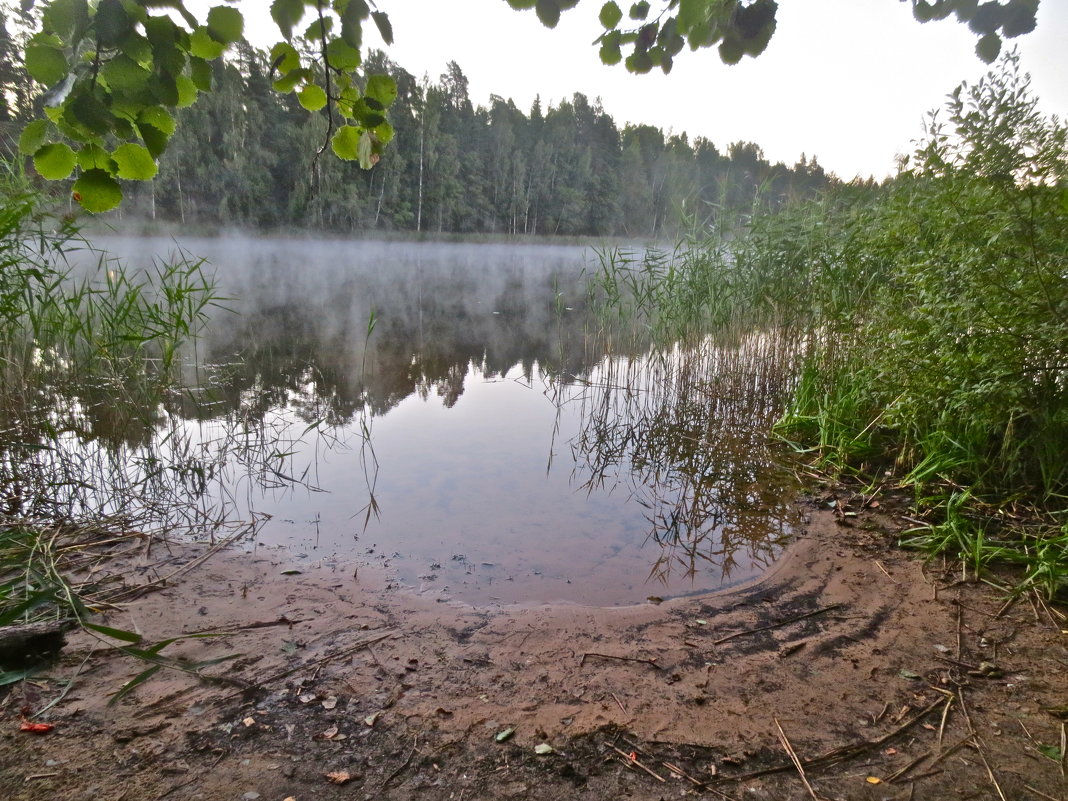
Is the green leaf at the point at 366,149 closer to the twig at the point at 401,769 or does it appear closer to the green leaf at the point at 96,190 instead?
the green leaf at the point at 96,190

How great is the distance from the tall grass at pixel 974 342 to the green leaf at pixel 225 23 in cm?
195

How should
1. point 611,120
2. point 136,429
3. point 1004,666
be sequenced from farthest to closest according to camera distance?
point 611,120 → point 136,429 → point 1004,666

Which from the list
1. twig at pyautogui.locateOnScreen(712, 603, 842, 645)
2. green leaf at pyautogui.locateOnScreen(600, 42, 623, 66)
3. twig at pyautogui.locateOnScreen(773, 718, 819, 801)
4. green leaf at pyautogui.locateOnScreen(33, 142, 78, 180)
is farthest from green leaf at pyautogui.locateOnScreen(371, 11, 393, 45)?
twig at pyautogui.locateOnScreen(712, 603, 842, 645)

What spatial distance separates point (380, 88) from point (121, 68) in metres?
0.60

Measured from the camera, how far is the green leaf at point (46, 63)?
92 centimetres

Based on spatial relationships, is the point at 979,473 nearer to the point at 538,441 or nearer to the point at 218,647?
the point at 538,441

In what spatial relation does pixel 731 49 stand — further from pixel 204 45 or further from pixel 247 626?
pixel 247 626

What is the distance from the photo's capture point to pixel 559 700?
172 centimetres

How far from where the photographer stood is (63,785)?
1.31m

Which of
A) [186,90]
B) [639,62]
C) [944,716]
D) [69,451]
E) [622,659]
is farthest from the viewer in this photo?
[69,451]

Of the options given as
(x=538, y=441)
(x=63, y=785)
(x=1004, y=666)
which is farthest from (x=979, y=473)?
(x=63, y=785)

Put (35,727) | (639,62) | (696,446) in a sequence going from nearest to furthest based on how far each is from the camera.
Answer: (35,727) < (639,62) < (696,446)

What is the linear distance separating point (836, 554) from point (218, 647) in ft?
8.06

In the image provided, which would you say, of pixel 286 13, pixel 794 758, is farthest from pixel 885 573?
pixel 286 13
